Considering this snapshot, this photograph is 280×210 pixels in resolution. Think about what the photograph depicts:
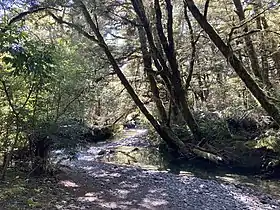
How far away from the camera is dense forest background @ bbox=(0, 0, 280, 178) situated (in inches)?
332

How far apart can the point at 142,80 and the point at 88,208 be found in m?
12.7

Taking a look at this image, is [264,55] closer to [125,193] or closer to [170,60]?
[170,60]

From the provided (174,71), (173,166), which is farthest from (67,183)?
(174,71)

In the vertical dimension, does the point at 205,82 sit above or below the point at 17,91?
above

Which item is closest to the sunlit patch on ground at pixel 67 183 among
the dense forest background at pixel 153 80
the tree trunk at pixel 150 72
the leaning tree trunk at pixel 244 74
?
the dense forest background at pixel 153 80

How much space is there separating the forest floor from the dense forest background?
89 centimetres

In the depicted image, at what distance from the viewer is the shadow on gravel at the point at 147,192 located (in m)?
7.73

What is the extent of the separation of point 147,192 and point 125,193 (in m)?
0.60

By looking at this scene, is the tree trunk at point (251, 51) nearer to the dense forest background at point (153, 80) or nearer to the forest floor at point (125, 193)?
the dense forest background at point (153, 80)

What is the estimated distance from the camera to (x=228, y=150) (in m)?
15.0

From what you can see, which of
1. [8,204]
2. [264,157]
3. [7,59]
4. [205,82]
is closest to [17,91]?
[8,204]

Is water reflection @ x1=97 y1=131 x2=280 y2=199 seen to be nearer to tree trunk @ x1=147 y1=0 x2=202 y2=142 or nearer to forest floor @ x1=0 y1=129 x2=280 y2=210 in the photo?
forest floor @ x1=0 y1=129 x2=280 y2=210

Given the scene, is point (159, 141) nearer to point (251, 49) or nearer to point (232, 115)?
point (232, 115)

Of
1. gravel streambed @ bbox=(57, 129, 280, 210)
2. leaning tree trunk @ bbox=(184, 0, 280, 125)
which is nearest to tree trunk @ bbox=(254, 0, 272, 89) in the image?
leaning tree trunk @ bbox=(184, 0, 280, 125)
